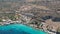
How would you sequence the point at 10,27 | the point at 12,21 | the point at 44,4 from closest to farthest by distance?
the point at 10,27 → the point at 12,21 → the point at 44,4

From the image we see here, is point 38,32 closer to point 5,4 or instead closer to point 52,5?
point 52,5

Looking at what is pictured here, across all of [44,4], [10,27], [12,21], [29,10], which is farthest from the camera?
[44,4]

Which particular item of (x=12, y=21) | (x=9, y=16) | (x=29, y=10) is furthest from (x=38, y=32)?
(x=29, y=10)

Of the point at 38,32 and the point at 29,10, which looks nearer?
the point at 38,32

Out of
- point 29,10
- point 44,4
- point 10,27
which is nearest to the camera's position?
point 10,27

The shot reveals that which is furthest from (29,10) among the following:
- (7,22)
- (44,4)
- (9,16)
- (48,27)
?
(48,27)

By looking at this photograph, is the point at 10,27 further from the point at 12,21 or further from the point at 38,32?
the point at 38,32
